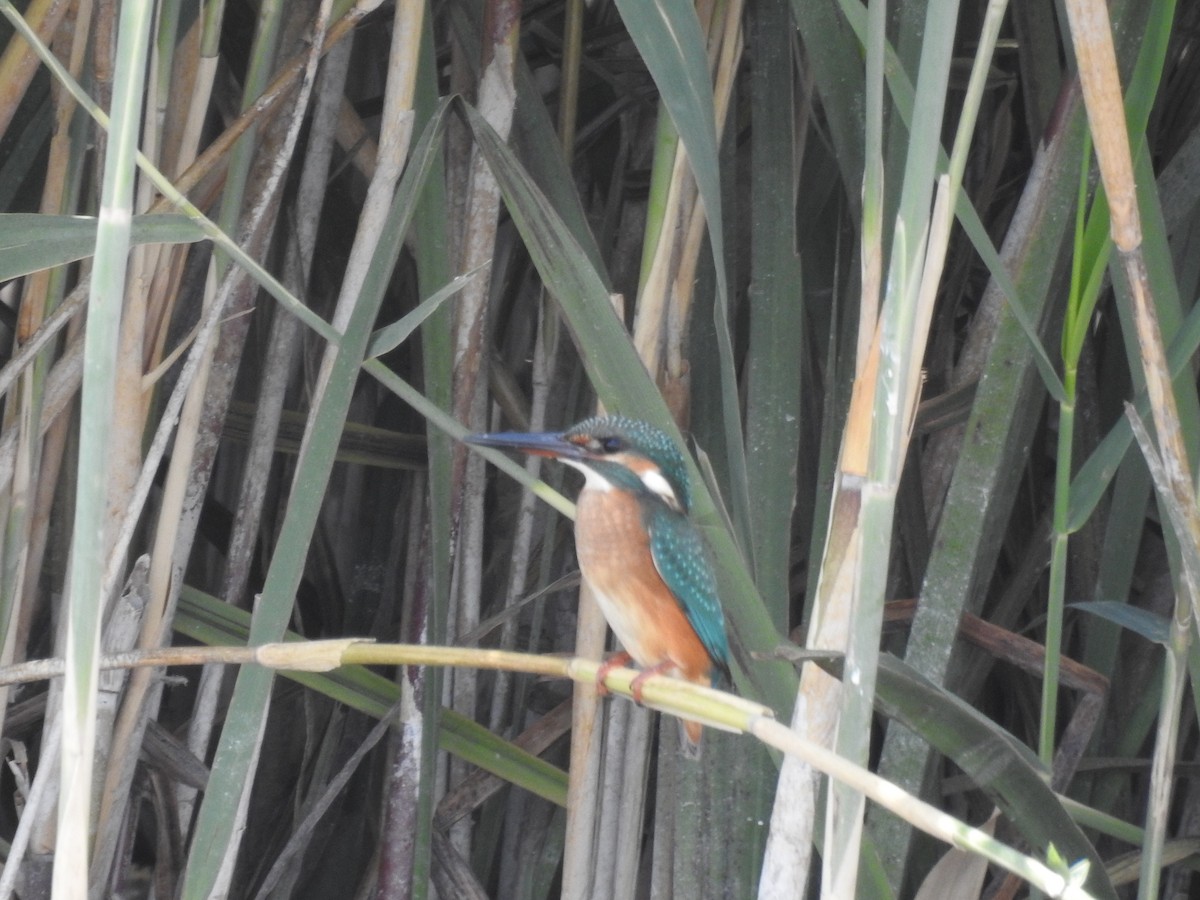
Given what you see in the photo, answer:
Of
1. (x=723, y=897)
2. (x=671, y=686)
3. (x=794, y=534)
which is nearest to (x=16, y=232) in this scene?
(x=671, y=686)

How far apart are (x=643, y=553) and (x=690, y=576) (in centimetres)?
7

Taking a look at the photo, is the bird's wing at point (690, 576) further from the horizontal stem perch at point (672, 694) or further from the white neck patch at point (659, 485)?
the horizontal stem perch at point (672, 694)

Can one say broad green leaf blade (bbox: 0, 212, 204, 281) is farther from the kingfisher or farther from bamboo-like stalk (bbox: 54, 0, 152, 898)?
the kingfisher

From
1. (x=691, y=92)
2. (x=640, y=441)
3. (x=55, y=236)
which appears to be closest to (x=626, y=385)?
(x=640, y=441)

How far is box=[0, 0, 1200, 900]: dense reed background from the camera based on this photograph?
1020 millimetres

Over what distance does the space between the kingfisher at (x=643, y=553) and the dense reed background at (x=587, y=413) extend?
0.07 m

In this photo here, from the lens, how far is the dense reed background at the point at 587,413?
1.02 m

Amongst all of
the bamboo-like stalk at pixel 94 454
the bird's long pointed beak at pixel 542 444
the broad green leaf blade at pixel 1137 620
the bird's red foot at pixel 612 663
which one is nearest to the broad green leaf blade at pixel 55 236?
the bamboo-like stalk at pixel 94 454

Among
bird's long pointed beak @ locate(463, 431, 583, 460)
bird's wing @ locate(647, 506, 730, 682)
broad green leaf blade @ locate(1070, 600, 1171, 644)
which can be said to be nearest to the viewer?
broad green leaf blade @ locate(1070, 600, 1171, 644)

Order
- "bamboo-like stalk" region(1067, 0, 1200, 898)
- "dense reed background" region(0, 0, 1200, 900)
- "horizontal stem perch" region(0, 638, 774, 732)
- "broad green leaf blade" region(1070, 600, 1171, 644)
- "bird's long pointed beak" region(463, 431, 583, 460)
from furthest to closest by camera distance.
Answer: "bird's long pointed beak" region(463, 431, 583, 460), "broad green leaf blade" region(1070, 600, 1171, 644), "dense reed background" region(0, 0, 1200, 900), "bamboo-like stalk" region(1067, 0, 1200, 898), "horizontal stem perch" region(0, 638, 774, 732)

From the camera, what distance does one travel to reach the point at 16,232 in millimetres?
1005

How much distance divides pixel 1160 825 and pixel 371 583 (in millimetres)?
1204

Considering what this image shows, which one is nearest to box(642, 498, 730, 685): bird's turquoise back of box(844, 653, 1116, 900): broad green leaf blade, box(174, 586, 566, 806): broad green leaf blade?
box(174, 586, 566, 806): broad green leaf blade

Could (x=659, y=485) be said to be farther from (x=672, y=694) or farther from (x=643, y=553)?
(x=672, y=694)
